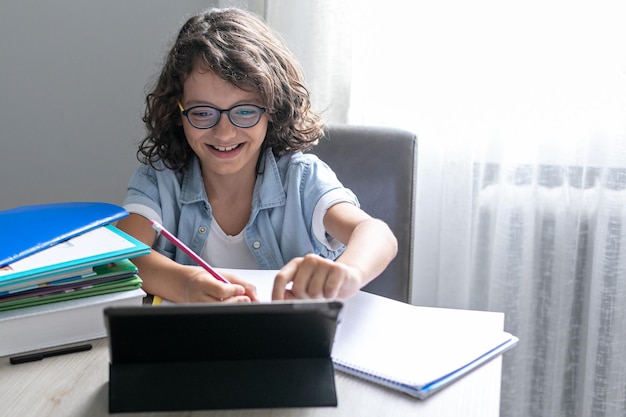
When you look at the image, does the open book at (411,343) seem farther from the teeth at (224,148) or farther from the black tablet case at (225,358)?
the teeth at (224,148)

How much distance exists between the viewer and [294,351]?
0.85 meters

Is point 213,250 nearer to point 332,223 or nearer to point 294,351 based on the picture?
point 332,223

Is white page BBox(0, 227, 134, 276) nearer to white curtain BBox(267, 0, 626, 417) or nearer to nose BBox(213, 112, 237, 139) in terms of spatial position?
nose BBox(213, 112, 237, 139)

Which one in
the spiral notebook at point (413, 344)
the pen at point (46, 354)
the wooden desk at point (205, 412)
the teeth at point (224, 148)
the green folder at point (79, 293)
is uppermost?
the teeth at point (224, 148)

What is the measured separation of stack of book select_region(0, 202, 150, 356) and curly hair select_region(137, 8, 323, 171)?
43 centimetres

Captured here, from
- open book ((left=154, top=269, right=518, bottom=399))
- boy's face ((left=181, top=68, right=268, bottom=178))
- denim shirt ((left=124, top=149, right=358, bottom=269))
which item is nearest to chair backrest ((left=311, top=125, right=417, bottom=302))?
denim shirt ((left=124, top=149, right=358, bottom=269))

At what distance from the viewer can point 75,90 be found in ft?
7.02

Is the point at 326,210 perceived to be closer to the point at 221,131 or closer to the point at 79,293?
the point at 221,131

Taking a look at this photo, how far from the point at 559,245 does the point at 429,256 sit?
0.31 metres

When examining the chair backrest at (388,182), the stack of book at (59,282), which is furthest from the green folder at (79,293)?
the chair backrest at (388,182)

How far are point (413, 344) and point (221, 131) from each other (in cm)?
56

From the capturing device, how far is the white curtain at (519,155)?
5.79 feet

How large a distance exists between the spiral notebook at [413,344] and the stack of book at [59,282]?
11.2 inches

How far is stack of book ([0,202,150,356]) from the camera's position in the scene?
0.94m
